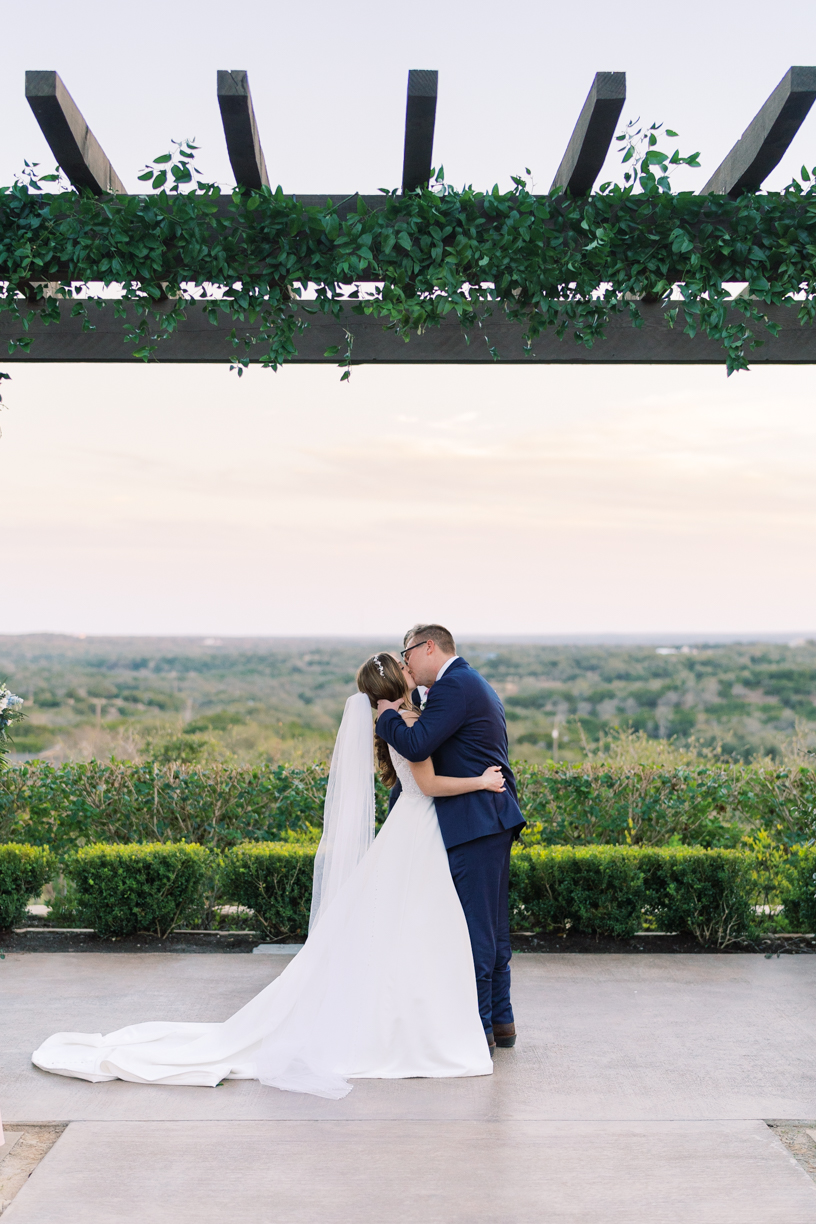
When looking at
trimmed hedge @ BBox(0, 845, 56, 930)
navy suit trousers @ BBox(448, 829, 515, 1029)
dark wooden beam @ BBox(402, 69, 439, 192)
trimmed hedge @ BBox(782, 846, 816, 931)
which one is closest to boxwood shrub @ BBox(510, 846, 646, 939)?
trimmed hedge @ BBox(782, 846, 816, 931)

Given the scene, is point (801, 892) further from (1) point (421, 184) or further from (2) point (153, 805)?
(1) point (421, 184)

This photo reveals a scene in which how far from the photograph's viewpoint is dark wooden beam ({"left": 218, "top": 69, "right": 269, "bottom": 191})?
3.20 m

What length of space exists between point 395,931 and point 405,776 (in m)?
0.65

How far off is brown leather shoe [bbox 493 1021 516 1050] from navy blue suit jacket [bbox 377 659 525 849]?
84 centimetres

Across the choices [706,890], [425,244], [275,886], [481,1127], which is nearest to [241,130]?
[425,244]

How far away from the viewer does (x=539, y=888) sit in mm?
5809

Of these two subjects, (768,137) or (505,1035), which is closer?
(768,137)

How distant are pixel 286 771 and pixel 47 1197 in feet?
12.7

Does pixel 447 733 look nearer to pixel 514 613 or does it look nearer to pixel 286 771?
pixel 286 771

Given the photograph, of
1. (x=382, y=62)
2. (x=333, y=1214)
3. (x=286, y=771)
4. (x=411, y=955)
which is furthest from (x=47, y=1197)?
(x=382, y=62)

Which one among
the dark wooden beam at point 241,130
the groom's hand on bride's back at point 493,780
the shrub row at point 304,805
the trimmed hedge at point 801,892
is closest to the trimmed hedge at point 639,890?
the trimmed hedge at point 801,892

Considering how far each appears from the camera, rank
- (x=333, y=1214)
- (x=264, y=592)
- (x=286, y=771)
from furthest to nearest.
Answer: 1. (x=264, y=592)
2. (x=286, y=771)
3. (x=333, y=1214)

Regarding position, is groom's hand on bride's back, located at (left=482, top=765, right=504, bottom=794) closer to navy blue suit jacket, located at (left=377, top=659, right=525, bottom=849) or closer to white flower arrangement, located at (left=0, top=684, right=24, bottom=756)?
Result: navy blue suit jacket, located at (left=377, top=659, right=525, bottom=849)

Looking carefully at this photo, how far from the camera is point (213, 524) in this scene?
35.7 meters
